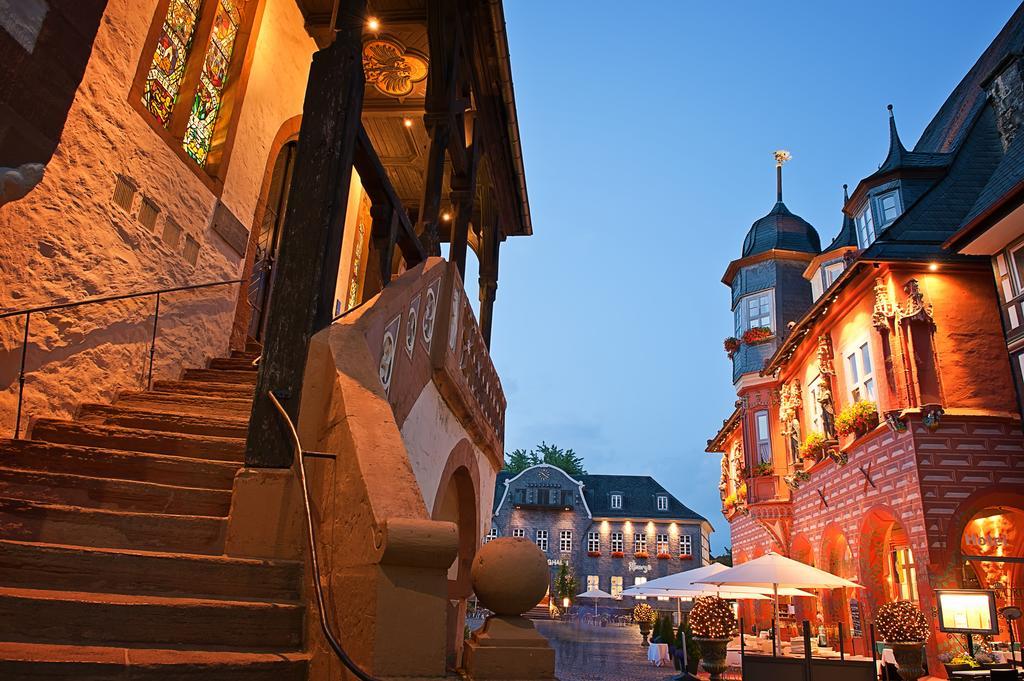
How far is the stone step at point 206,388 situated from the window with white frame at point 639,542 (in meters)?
43.7

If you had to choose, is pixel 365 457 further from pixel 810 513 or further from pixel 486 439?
pixel 810 513

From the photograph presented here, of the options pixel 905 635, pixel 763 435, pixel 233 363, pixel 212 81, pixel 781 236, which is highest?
pixel 781 236

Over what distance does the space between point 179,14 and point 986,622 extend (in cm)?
1294

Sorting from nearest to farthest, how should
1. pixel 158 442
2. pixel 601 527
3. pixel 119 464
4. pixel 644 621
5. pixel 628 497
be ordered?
1. pixel 119 464
2. pixel 158 442
3. pixel 644 621
4. pixel 601 527
5. pixel 628 497

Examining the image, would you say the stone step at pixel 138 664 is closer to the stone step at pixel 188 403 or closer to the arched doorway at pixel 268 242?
the stone step at pixel 188 403

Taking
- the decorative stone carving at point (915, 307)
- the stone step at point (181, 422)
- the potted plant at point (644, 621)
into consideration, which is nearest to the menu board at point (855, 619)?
the decorative stone carving at point (915, 307)

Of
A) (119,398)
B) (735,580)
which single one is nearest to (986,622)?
(735,580)

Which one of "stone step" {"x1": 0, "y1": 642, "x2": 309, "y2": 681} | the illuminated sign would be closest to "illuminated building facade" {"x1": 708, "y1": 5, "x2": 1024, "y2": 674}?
the illuminated sign

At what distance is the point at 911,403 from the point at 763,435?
11281mm

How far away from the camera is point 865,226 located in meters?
18.9

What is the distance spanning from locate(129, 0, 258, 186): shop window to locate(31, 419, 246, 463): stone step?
4.12m

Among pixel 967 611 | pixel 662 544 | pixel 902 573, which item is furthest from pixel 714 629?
pixel 662 544

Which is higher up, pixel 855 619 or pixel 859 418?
pixel 859 418

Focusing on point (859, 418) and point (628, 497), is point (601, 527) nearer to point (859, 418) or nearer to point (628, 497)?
point (628, 497)
